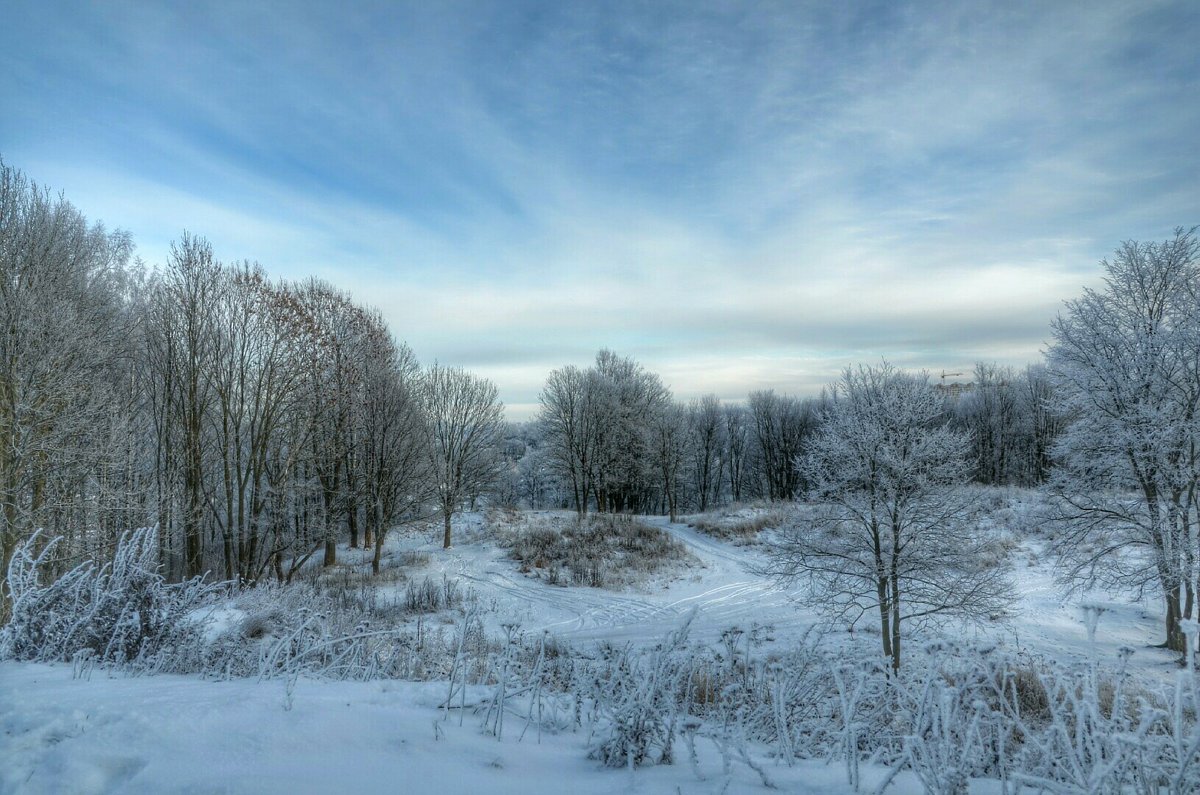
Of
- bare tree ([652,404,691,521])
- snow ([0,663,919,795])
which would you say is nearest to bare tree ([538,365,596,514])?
bare tree ([652,404,691,521])

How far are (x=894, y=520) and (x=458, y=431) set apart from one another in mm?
19594

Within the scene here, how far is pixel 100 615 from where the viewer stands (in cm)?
520

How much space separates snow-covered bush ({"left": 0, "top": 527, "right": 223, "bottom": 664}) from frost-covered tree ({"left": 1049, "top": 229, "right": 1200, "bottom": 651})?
63.1 ft

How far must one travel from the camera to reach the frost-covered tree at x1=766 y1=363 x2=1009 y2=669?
513 inches

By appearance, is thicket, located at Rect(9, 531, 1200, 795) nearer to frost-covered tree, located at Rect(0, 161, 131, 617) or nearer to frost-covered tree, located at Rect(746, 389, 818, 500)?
frost-covered tree, located at Rect(0, 161, 131, 617)

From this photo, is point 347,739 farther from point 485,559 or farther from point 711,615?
point 485,559

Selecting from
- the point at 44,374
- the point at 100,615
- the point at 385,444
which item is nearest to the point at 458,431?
the point at 385,444

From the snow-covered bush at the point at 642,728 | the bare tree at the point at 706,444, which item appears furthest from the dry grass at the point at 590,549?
the bare tree at the point at 706,444

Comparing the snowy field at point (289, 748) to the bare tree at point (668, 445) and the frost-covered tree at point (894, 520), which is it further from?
the bare tree at point (668, 445)

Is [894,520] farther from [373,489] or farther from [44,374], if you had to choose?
[44,374]

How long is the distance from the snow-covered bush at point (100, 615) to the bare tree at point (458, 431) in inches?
805

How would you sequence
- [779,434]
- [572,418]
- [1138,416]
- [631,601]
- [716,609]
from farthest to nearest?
[779,434] < [572,418] < [631,601] < [716,609] < [1138,416]

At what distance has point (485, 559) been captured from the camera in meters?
24.3

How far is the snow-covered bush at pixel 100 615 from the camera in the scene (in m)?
4.89
